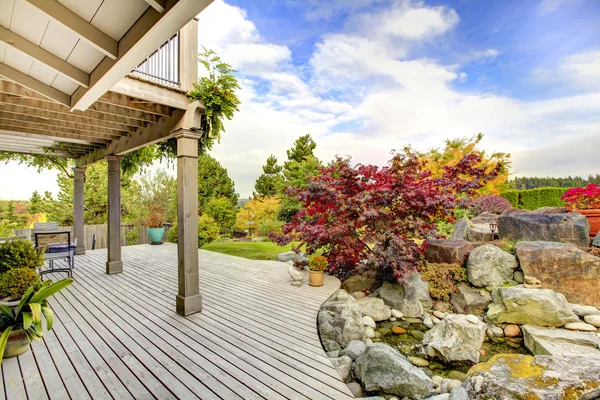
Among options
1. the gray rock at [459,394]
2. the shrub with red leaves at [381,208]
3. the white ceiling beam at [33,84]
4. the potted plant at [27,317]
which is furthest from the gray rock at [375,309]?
the white ceiling beam at [33,84]

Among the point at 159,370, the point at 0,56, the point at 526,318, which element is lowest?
the point at 526,318

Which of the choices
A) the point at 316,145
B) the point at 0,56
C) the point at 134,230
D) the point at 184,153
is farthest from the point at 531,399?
the point at 316,145

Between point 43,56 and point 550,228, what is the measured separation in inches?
287

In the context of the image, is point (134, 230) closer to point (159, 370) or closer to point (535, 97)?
point (159, 370)

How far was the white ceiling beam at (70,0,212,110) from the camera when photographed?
4.03 ft

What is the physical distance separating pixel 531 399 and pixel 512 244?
12.8ft

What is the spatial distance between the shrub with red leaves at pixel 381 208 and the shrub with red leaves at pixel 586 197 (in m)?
3.20

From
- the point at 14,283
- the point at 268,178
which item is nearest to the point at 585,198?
Result: the point at 14,283

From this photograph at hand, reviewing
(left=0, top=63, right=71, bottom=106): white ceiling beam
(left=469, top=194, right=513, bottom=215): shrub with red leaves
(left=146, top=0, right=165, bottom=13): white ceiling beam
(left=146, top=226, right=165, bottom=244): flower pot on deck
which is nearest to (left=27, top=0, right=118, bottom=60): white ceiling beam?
(left=146, top=0, right=165, bottom=13): white ceiling beam

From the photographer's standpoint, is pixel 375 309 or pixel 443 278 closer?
pixel 375 309

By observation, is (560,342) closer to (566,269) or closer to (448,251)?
(566,269)

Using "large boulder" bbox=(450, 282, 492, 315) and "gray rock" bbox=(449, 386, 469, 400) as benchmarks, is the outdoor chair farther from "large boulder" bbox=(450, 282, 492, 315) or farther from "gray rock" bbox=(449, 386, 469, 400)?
"large boulder" bbox=(450, 282, 492, 315)

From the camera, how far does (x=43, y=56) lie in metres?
1.86

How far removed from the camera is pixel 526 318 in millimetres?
3762
